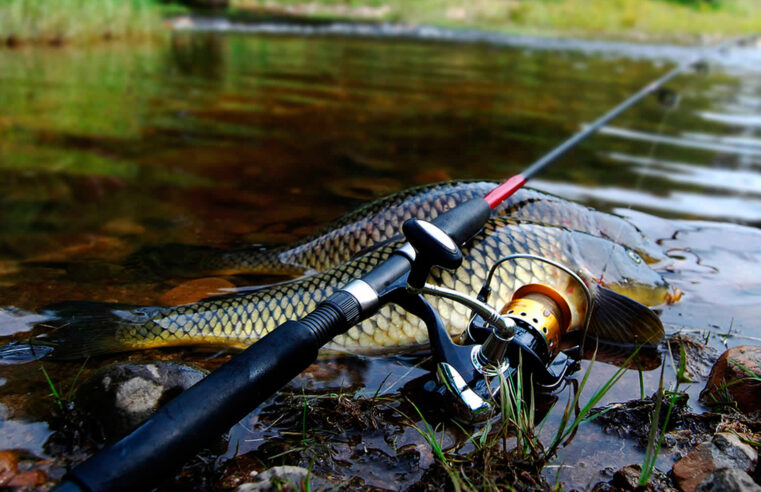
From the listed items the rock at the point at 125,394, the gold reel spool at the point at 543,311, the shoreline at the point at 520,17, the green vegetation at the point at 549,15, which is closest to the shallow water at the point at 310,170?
the rock at the point at 125,394

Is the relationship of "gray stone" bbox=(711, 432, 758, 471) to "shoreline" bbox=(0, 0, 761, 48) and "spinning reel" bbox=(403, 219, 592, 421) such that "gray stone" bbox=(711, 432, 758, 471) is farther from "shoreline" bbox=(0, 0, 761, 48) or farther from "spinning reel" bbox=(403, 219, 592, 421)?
"shoreline" bbox=(0, 0, 761, 48)

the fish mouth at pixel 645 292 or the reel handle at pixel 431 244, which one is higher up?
the reel handle at pixel 431 244

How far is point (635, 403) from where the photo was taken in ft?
6.45

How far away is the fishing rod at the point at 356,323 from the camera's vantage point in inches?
46.1

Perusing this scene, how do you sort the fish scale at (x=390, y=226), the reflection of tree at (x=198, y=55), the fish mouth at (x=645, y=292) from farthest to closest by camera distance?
the reflection of tree at (x=198, y=55)
the fish scale at (x=390, y=226)
the fish mouth at (x=645, y=292)

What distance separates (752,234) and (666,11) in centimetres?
3013

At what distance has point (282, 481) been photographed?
141 centimetres

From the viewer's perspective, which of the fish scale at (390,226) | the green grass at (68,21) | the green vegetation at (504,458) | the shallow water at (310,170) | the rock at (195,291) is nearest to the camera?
the green vegetation at (504,458)

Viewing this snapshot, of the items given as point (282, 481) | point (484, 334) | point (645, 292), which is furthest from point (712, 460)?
point (645, 292)

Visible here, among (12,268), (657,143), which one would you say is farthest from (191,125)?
(657,143)

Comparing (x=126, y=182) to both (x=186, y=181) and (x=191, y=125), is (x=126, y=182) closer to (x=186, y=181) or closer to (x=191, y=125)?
(x=186, y=181)

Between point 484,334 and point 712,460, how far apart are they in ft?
2.18

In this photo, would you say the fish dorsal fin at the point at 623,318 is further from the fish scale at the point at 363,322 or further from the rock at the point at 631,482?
the rock at the point at 631,482

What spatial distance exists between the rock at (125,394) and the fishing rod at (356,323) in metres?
0.47
